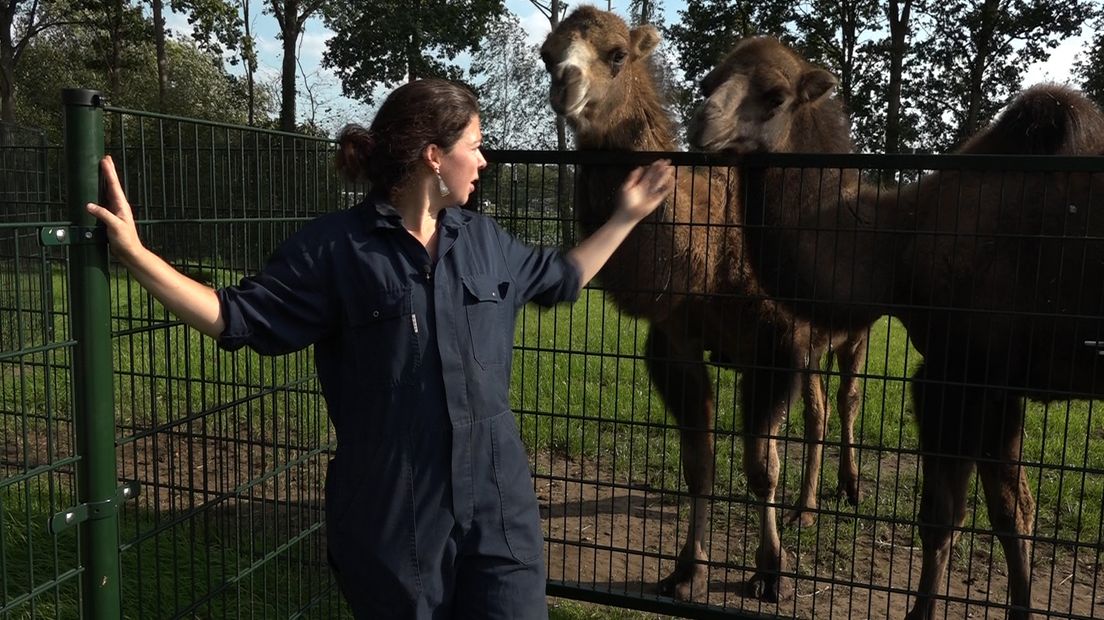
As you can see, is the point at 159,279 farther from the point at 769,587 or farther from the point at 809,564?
the point at 809,564

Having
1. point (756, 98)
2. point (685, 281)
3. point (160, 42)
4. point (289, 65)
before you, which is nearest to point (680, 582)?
point (685, 281)

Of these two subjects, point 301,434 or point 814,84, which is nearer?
point 301,434

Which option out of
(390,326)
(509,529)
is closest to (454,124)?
(390,326)

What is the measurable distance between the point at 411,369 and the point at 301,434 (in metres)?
1.61

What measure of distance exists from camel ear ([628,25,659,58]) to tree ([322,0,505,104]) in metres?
25.7

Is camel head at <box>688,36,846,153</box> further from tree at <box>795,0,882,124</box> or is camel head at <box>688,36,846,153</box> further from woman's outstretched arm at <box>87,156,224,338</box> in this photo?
tree at <box>795,0,882,124</box>

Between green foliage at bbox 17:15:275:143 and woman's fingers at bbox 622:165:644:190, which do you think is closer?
woman's fingers at bbox 622:165:644:190

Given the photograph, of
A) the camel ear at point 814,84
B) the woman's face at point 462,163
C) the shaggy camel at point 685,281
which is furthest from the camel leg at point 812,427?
the woman's face at point 462,163

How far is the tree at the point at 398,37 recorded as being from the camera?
2980 cm

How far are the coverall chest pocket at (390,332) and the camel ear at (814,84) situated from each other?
10.6 feet

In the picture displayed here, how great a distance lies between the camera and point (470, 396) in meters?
2.35

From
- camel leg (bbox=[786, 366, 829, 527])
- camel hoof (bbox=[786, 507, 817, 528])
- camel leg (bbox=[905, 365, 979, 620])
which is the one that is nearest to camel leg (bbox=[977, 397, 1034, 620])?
camel leg (bbox=[905, 365, 979, 620])

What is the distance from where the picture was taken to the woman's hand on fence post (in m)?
2.08

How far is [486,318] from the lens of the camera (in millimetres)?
2441
